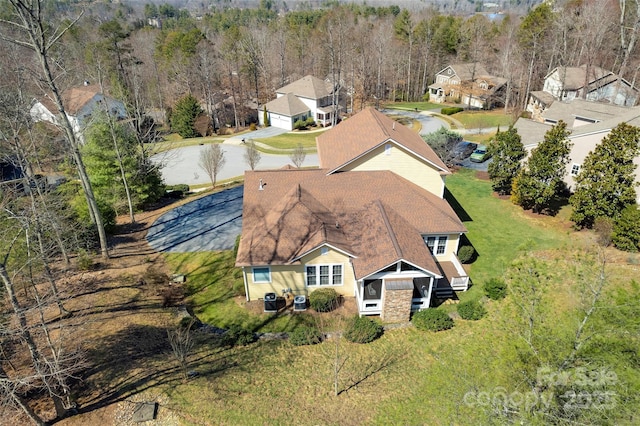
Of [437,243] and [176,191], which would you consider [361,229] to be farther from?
[176,191]

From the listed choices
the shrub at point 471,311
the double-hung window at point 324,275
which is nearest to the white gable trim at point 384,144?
the double-hung window at point 324,275

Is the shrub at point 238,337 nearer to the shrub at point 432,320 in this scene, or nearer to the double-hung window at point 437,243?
the shrub at point 432,320

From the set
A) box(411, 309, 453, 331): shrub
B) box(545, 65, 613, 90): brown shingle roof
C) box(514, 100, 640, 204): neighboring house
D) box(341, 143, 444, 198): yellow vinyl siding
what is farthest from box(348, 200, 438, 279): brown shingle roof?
box(545, 65, 613, 90): brown shingle roof

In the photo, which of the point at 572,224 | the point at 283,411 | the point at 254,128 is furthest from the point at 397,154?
the point at 254,128

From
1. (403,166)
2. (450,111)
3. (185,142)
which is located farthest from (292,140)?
(403,166)

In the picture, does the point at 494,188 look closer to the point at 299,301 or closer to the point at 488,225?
the point at 488,225
